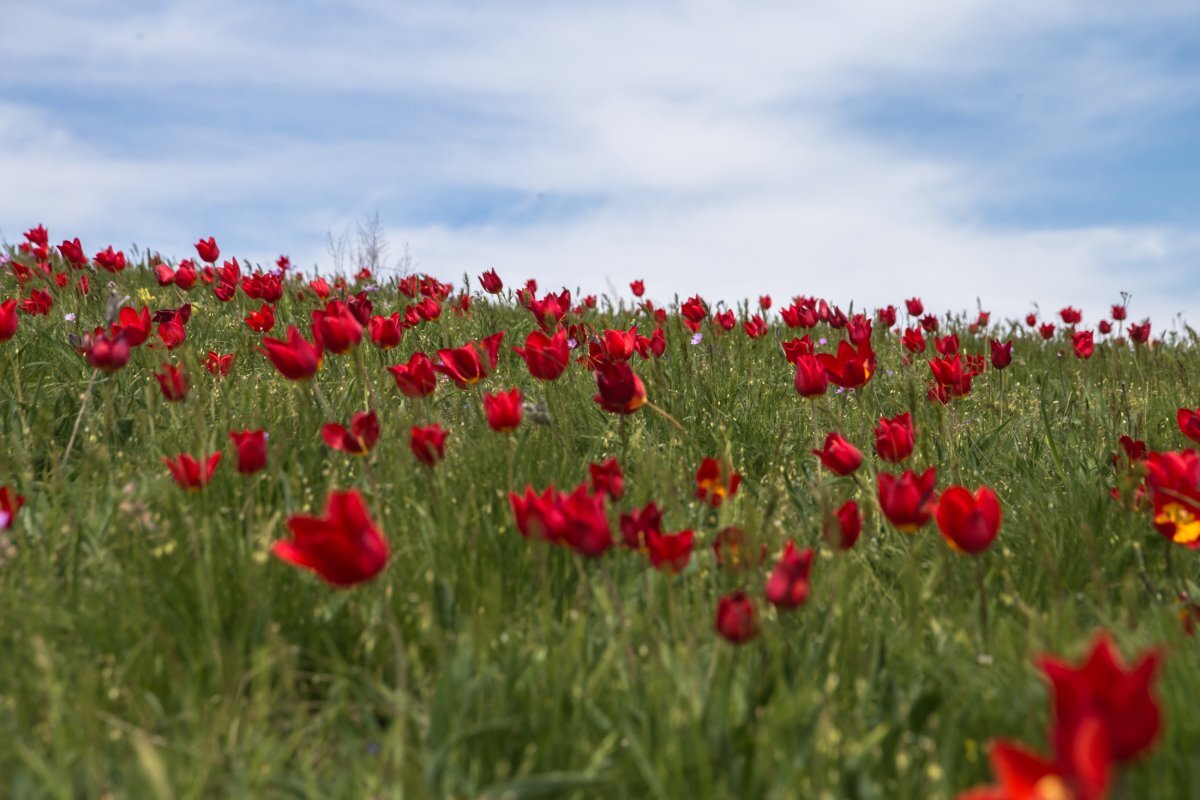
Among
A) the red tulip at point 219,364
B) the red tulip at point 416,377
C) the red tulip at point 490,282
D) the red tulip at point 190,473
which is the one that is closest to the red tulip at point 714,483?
the red tulip at point 416,377

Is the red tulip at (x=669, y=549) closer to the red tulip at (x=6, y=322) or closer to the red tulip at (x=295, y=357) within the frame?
the red tulip at (x=295, y=357)

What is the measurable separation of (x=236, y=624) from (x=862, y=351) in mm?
2179

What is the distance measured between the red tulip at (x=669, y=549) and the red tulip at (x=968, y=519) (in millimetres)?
507

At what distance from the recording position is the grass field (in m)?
1.60

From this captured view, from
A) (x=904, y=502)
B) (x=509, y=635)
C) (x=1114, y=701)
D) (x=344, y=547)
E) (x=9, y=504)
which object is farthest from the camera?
(x=9, y=504)

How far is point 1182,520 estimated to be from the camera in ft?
7.80

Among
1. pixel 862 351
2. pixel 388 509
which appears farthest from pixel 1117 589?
pixel 388 509

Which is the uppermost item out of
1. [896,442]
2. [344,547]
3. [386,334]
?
[386,334]

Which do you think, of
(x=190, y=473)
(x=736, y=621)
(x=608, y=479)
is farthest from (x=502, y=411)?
(x=736, y=621)

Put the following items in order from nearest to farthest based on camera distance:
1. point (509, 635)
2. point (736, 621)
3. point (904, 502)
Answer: point (736, 621) < point (509, 635) < point (904, 502)

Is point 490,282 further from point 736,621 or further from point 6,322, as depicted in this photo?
point 736,621

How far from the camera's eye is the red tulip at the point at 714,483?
8.48ft

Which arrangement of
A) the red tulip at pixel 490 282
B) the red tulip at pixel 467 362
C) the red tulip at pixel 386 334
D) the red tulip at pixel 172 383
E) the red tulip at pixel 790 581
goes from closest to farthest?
1. the red tulip at pixel 790 581
2. the red tulip at pixel 172 383
3. the red tulip at pixel 467 362
4. the red tulip at pixel 386 334
5. the red tulip at pixel 490 282

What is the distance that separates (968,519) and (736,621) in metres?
0.54
